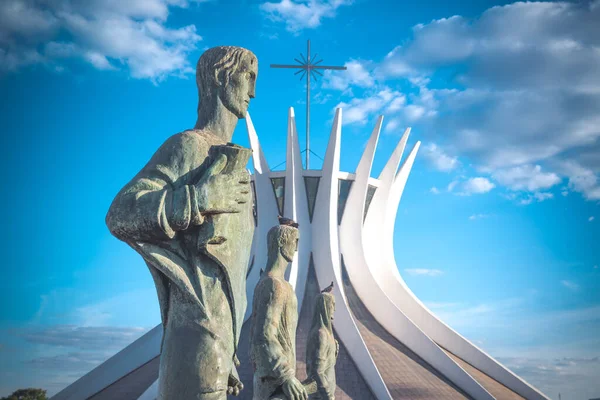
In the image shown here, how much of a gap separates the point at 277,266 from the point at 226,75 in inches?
64.9

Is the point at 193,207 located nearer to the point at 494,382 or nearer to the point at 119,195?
the point at 119,195

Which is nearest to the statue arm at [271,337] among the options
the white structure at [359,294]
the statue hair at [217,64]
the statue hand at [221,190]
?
the statue hand at [221,190]

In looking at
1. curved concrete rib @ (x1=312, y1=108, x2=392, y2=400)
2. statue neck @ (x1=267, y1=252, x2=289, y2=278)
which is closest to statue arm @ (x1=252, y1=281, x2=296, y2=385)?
statue neck @ (x1=267, y1=252, x2=289, y2=278)

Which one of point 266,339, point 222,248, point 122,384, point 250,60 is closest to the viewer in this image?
point 222,248

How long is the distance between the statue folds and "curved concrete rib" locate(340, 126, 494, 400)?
1563 cm

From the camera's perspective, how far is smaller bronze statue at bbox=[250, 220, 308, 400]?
3.33 m

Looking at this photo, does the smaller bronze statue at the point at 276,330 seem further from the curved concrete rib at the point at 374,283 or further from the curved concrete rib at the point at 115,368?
the curved concrete rib at the point at 115,368

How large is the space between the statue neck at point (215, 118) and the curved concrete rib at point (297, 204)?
17.7 metres

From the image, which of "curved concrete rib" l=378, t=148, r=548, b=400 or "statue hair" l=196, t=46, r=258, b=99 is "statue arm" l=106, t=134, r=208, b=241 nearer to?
"statue hair" l=196, t=46, r=258, b=99

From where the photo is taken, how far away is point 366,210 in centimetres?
2330

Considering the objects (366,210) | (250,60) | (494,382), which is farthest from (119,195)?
(366,210)

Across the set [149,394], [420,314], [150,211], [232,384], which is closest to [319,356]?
[232,384]

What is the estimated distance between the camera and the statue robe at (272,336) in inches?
133

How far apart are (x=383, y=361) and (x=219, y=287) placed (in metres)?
16.0
